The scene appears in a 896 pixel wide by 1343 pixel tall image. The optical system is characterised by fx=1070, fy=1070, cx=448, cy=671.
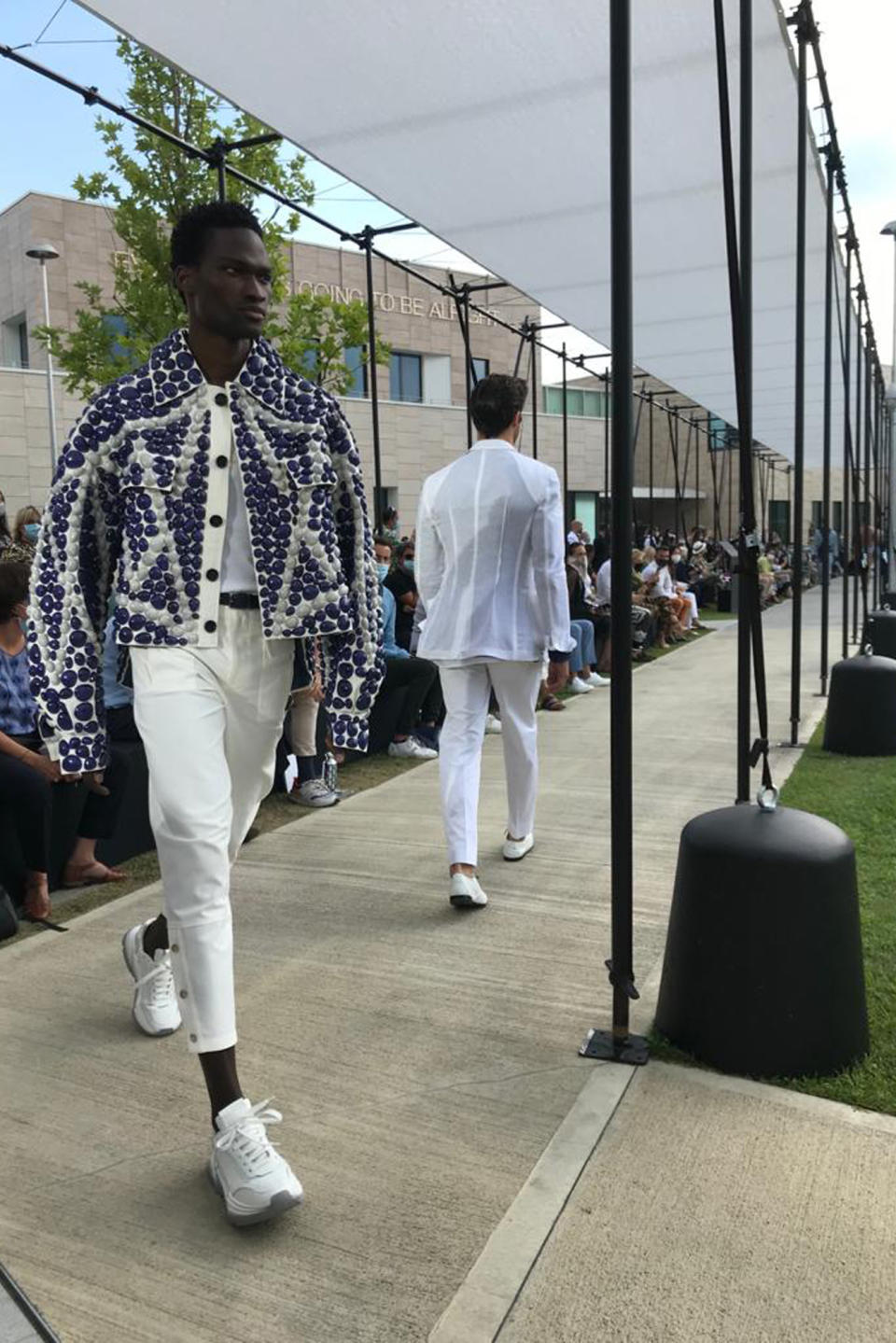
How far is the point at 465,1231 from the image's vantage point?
210 cm

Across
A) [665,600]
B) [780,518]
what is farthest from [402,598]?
[780,518]

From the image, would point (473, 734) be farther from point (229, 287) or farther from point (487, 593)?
point (229, 287)

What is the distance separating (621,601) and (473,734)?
1.55 metres

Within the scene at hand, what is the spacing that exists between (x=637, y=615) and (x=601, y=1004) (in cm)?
950

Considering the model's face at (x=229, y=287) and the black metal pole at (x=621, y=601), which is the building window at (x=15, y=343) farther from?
the black metal pole at (x=621, y=601)

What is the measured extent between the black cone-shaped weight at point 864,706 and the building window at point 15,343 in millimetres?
27296

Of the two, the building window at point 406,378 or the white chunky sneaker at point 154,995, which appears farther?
the building window at point 406,378

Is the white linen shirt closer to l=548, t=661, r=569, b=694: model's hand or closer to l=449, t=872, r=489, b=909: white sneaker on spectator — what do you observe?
l=548, t=661, r=569, b=694: model's hand

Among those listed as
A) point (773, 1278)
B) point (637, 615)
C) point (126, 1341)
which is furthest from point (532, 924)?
point (637, 615)

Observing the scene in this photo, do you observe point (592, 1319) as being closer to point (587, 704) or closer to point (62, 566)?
point (62, 566)

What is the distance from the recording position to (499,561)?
4.07 metres

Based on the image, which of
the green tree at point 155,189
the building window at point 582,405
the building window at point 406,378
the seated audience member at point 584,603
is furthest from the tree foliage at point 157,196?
the building window at point 582,405

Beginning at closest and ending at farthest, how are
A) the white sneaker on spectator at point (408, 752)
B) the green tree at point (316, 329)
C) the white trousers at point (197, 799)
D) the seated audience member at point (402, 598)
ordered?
1. the white trousers at point (197, 799)
2. the white sneaker on spectator at point (408, 752)
3. the seated audience member at point (402, 598)
4. the green tree at point (316, 329)

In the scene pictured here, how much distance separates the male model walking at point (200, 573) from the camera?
2258 mm
